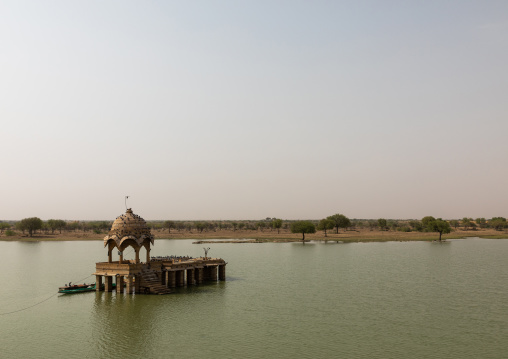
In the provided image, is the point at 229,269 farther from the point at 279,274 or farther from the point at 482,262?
the point at 482,262

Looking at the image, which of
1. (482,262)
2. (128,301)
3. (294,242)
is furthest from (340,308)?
(294,242)

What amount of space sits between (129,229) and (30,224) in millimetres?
128826

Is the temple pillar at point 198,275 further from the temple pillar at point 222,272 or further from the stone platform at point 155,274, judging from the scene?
the temple pillar at point 222,272

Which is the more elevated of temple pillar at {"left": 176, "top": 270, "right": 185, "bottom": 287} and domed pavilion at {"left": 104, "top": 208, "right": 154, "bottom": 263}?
domed pavilion at {"left": 104, "top": 208, "right": 154, "bottom": 263}

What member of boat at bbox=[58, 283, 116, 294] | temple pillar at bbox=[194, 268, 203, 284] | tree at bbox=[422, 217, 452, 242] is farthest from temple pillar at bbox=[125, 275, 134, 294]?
tree at bbox=[422, 217, 452, 242]

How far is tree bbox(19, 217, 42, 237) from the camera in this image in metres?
164

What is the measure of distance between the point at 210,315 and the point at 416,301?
23448 millimetres

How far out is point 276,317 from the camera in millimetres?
43375

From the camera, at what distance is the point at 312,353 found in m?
33.3

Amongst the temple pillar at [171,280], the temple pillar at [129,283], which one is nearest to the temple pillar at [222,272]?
the temple pillar at [171,280]

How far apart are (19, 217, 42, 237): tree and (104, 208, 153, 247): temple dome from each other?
126 meters

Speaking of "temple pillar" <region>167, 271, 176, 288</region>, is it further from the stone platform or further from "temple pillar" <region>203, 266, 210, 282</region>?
"temple pillar" <region>203, 266, 210, 282</region>

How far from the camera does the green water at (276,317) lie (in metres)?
34.5

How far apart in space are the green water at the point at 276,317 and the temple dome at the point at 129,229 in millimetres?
6663
